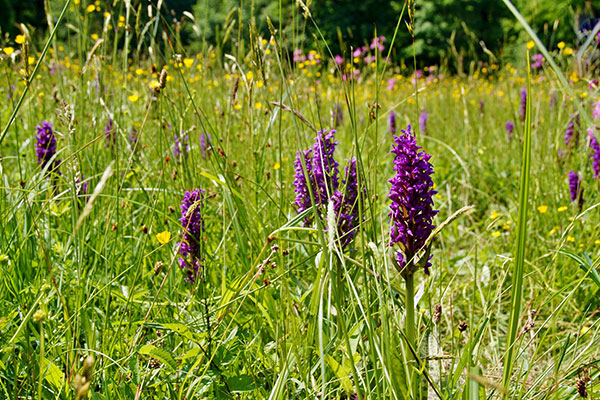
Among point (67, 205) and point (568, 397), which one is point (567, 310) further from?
point (67, 205)

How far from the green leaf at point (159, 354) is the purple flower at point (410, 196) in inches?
21.3

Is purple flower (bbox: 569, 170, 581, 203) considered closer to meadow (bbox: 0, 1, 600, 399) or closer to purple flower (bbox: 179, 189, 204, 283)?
meadow (bbox: 0, 1, 600, 399)

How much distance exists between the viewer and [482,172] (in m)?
3.28

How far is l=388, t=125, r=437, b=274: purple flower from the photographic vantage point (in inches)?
40.0

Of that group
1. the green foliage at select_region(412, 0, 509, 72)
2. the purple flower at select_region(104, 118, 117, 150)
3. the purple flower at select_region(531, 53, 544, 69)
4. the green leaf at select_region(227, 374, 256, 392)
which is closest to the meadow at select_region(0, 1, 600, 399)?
the green leaf at select_region(227, 374, 256, 392)

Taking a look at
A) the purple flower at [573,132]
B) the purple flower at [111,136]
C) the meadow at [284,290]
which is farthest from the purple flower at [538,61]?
the purple flower at [111,136]

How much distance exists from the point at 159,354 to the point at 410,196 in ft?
2.06

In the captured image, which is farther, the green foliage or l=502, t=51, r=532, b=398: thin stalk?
the green foliage

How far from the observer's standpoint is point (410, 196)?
1.03m

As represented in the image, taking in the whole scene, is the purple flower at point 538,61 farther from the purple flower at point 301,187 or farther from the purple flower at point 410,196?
the purple flower at point 410,196

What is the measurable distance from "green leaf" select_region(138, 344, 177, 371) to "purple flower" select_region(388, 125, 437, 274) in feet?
1.77

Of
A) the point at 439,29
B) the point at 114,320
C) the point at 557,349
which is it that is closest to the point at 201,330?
the point at 114,320

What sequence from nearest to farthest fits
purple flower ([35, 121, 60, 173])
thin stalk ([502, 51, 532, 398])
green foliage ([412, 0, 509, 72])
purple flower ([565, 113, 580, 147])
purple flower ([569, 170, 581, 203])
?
thin stalk ([502, 51, 532, 398]) → purple flower ([35, 121, 60, 173]) → purple flower ([569, 170, 581, 203]) → purple flower ([565, 113, 580, 147]) → green foliage ([412, 0, 509, 72])

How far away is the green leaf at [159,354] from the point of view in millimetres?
1061
